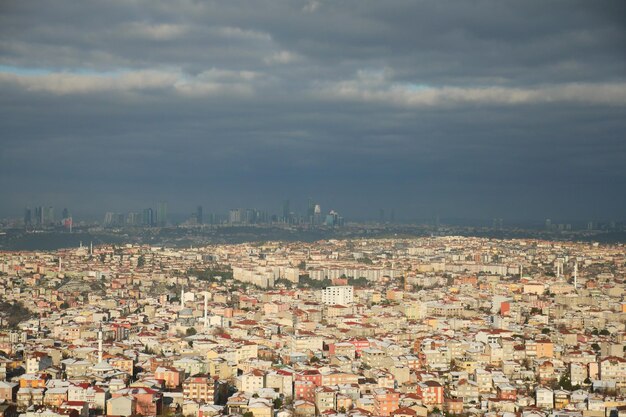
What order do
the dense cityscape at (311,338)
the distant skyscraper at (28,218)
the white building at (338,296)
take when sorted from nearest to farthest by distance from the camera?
the dense cityscape at (311,338) → the white building at (338,296) → the distant skyscraper at (28,218)

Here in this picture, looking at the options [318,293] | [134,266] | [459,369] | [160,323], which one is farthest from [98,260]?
[459,369]

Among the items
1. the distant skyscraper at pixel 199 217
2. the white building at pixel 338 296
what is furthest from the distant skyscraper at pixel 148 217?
the white building at pixel 338 296

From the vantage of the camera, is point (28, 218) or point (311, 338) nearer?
point (311, 338)

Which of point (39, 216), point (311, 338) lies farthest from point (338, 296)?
point (39, 216)

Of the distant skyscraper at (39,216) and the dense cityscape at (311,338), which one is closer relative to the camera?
the dense cityscape at (311,338)

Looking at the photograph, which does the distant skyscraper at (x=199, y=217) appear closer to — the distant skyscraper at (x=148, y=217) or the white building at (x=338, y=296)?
the distant skyscraper at (x=148, y=217)

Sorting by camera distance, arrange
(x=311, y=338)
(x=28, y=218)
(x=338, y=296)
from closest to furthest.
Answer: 1. (x=311, y=338)
2. (x=338, y=296)
3. (x=28, y=218)

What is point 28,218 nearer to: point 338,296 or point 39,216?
point 39,216

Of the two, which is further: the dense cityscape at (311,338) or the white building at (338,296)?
the white building at (338,296)

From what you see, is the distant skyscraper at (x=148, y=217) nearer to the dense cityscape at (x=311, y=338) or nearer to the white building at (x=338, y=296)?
the dense cityscape at (x=311, y=338)

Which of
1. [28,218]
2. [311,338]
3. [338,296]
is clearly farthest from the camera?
[28,218]

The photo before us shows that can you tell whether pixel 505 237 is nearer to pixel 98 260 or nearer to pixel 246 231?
pixel 246 231

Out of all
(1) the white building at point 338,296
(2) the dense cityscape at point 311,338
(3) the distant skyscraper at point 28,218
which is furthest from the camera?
(3) the distant skyscraper at point 28,218
